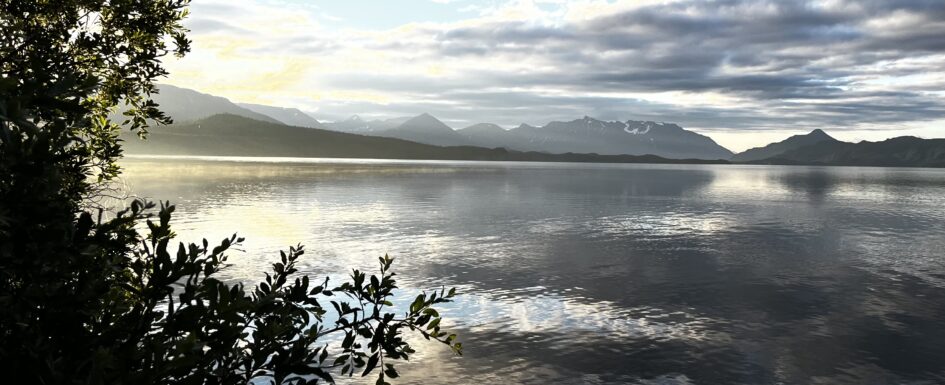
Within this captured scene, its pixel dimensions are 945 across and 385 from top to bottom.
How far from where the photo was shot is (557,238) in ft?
144

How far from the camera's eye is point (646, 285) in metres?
28.3

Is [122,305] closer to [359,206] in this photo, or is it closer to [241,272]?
[241,272]

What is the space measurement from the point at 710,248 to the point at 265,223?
32.0 m

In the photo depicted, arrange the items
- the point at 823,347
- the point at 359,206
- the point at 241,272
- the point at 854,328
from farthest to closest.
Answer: the point at 359,206 < the point at 241,272 < the point at 854,328 < the point at 823,347

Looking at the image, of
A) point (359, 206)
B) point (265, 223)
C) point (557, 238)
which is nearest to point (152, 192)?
point (359, 206)

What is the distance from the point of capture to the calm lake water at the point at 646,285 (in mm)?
17359

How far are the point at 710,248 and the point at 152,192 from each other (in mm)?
68001

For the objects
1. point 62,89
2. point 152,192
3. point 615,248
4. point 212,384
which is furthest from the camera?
point 152,192

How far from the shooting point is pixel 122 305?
504 centimetres

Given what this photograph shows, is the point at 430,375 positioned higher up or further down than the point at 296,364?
further down

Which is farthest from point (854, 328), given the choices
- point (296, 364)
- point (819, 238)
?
point (819, 238)

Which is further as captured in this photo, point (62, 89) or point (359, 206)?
point (359, 206)

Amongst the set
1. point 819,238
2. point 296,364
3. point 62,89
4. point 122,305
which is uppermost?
point 62,89

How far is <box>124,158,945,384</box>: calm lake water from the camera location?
17359 mm
